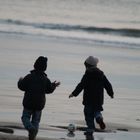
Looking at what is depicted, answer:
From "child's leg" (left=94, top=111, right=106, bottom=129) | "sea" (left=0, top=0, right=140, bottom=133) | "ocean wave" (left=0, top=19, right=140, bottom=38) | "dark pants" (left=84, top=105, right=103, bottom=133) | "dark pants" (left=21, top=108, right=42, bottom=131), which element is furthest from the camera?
"ocean wave" (left=0, top=19, right=140, bottom=38)

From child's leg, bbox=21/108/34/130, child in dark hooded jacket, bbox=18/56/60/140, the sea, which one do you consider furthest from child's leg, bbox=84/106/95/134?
the sea

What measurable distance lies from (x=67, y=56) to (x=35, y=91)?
16643 millimetres

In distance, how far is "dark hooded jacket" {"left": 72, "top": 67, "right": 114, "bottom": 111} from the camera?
13289mm

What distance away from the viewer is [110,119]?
1608 cm

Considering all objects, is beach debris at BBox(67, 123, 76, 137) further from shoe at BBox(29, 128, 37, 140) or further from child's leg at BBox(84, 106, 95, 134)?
shoe at BBox(29, 128, 37, 140)

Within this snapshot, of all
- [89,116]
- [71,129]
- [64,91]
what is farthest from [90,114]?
[64,91]

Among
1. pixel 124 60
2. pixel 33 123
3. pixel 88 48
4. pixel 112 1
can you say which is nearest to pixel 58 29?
pixel 88 48

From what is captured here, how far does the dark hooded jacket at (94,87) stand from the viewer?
1329 centimetres

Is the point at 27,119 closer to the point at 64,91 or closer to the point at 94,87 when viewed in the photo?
the point at 94,87

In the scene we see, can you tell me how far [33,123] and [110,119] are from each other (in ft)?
12.0

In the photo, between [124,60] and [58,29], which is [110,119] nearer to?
[124,60]

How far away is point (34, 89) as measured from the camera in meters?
12.7

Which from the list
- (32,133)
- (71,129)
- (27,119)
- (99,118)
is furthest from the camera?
(71,129)

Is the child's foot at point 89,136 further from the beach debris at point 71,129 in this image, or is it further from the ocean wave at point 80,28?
the ocean wave at point 80,28
